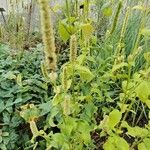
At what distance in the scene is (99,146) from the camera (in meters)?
2.39

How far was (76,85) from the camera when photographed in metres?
2.27

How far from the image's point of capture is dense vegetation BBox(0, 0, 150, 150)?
1.68m

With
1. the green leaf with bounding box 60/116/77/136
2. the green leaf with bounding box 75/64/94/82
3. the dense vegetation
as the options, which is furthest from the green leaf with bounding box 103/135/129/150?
the green leaf with bounding box 75/64/94/82

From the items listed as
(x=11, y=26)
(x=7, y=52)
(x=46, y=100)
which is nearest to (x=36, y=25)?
(x=11, y=26)

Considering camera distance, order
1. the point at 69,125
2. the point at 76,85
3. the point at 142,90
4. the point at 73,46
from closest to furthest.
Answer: the point at 73,46 → the point at 142,90 → the point at 69,125 → the point at 76,85

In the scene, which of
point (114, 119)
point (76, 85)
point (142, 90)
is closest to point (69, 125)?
point (114, 119)

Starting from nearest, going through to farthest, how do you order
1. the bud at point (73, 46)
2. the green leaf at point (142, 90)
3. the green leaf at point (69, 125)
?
the bud at point (73, 46) → the green leaf at point (142, 90) → the green leaf at point (69, 125)

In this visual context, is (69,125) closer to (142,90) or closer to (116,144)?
(116,144)

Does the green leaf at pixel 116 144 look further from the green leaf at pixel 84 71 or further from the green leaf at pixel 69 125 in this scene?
the green leaf at pixel 84 71

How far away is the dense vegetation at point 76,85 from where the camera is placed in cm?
168

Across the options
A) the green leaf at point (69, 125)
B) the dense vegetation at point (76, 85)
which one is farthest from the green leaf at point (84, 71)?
the green leaf at point (69, 125)

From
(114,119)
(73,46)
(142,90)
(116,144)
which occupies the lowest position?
(116,144)

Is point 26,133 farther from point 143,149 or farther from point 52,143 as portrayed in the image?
point 143,149

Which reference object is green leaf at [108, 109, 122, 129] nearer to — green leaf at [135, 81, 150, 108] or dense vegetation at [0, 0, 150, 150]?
dense vegetation at [0, 0, 150, 150]
